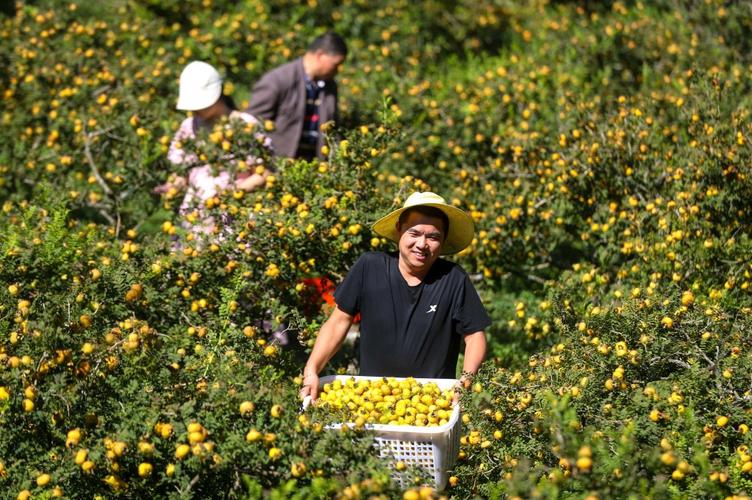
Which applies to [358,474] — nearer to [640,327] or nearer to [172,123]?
[640,327]

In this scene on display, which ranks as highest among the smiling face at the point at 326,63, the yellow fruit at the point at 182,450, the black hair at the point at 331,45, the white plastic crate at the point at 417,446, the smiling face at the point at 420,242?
the black hair at the point at 331,45

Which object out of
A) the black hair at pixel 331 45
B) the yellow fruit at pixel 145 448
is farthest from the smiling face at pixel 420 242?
the black hair at pixel 331 45

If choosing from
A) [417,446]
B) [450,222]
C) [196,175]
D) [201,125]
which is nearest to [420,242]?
[450,222]

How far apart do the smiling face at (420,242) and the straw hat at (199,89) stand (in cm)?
196

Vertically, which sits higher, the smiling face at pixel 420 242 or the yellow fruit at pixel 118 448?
the smiling face at pixel 420 242

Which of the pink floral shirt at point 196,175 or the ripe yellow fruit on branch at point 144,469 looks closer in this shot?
the ripe yellow fruit on branch at point 144,469

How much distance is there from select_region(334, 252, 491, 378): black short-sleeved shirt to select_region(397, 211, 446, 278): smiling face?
0.26ft

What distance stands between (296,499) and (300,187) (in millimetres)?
2411

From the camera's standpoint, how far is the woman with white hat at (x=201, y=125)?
17.0 feet

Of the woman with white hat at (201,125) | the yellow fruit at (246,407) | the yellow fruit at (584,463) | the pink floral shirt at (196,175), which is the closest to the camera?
the yellow fruit at (584,463)

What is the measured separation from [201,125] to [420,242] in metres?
2.22

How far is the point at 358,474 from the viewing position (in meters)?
3.00

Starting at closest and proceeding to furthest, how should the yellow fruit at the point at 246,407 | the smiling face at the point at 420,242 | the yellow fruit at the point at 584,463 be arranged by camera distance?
the yellow fruit at the point at 584,463, the yellow fruit at the point at 246,407, the smiling face at the point at 420,242

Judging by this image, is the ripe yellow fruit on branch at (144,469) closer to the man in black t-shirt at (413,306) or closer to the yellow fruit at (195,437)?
the yellow fruit at (195,437)
